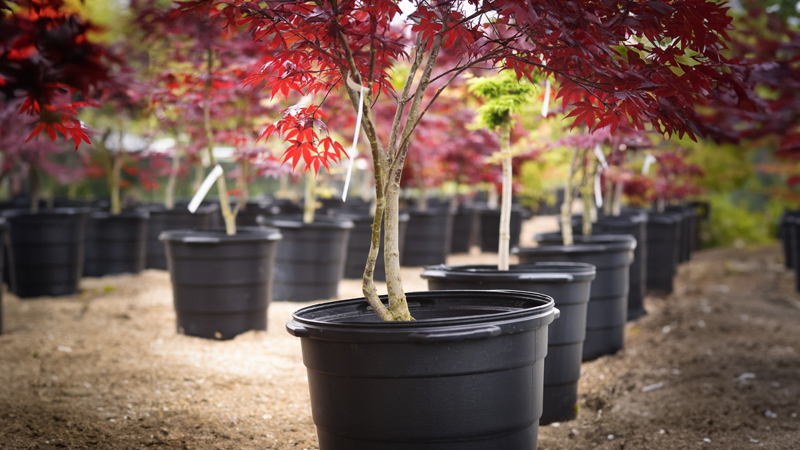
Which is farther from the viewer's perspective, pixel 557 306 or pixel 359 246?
pixel 359 246

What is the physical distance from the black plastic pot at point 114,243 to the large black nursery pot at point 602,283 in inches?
198

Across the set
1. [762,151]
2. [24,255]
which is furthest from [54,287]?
[762,151]

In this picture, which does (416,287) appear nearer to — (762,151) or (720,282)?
(720,282)

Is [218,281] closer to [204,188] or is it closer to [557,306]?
[204,188]

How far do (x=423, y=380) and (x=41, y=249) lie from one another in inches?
211

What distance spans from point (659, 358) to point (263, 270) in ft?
8.46

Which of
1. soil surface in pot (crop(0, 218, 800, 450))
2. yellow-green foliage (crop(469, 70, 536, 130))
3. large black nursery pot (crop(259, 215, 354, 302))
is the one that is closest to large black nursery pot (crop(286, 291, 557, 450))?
soil surface in pot (crop(0, 218, 800, 450))

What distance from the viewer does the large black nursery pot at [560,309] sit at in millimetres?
2939

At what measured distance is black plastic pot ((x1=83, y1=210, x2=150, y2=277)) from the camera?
751 cm

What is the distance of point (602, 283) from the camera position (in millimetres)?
3945

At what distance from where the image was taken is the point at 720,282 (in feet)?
26.1

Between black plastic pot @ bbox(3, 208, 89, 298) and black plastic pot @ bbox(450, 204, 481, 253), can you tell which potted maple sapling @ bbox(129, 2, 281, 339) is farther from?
black plastic pot @ bbox(450, 204, 481, 253)

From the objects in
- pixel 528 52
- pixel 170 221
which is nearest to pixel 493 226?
pixel 170 221

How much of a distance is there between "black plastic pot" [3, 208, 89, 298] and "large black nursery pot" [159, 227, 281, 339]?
223 cm
